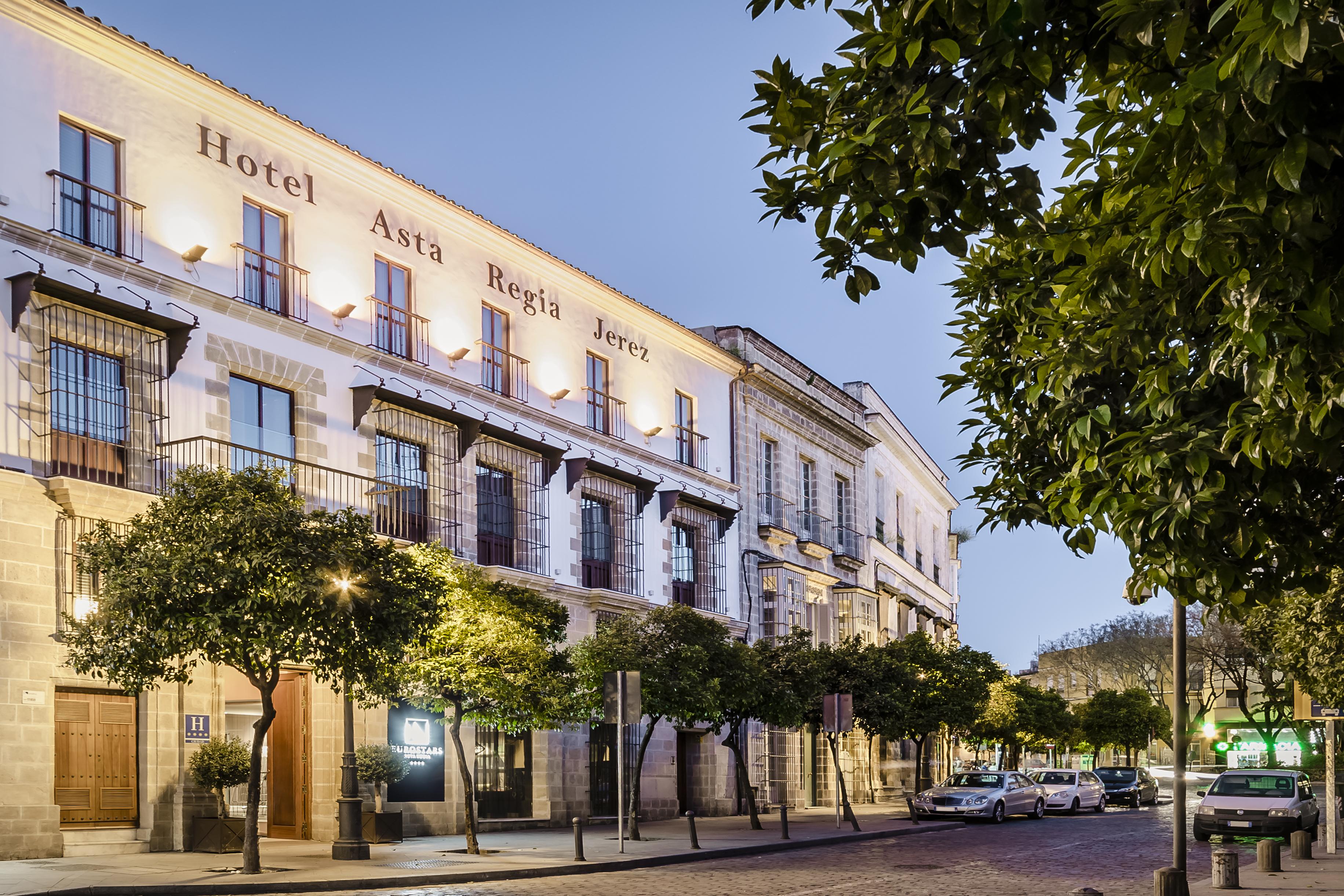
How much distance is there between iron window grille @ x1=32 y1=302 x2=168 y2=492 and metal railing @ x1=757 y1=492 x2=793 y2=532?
21.1m

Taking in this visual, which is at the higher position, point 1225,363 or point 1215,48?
point 1215,48

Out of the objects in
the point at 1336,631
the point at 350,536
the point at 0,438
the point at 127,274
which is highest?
the point at 127,274

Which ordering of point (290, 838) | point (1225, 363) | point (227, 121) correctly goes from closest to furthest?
1. point (1225, 363)
2. point (227, 121)
3. point (290, 838)

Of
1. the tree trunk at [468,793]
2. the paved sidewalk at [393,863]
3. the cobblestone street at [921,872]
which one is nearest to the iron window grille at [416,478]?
the tree trunk at [468,793]

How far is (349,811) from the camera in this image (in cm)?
1967

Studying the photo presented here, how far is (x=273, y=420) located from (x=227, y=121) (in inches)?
188

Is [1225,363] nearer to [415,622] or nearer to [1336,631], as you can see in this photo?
[415,622]

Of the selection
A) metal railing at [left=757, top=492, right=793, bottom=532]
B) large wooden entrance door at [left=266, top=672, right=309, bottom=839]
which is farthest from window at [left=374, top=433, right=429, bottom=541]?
metal railing at [left=757, top=492, right=793, bottom=532]

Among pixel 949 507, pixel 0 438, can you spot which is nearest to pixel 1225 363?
pixel 0 438

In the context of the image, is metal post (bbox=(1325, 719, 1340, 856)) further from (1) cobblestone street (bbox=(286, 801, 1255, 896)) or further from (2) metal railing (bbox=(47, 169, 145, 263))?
(2) metal railing (bbox=(47, 169, 145, 263))

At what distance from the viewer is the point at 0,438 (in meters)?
18.4

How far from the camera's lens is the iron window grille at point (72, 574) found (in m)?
19.0

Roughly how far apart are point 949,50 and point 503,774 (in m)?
24.5

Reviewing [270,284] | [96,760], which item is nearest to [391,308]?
[270,284]
